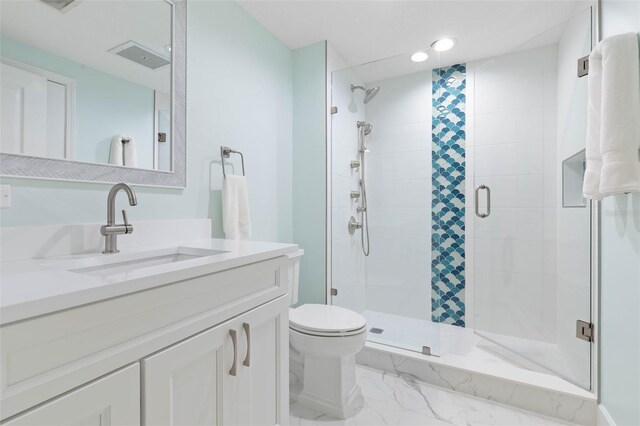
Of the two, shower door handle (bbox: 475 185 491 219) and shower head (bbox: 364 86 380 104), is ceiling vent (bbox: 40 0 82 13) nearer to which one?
shower head (bbox: 364 86 380 104)

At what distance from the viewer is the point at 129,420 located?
69 centimetres

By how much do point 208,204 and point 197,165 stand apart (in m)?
0.22

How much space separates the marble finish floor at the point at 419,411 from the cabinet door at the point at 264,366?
0.48m

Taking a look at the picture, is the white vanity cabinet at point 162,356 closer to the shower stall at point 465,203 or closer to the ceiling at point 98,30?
the ceiling at point 98,30

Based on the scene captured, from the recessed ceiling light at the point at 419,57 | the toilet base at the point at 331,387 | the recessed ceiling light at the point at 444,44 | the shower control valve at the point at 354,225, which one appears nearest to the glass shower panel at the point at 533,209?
the recessed ceiling light at the point at 444,44

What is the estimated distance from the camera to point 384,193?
2.41 m

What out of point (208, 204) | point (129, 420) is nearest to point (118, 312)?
point (129, 420)

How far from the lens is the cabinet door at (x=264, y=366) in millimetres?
1013

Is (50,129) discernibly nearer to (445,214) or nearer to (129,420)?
(129,420)

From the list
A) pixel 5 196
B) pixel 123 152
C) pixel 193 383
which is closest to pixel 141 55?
pixel 123 152

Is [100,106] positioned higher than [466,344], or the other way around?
[100,106]

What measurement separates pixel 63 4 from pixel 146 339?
49.2 inches

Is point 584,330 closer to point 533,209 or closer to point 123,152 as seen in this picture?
point 533,209

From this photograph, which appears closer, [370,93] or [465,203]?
[370,93]
